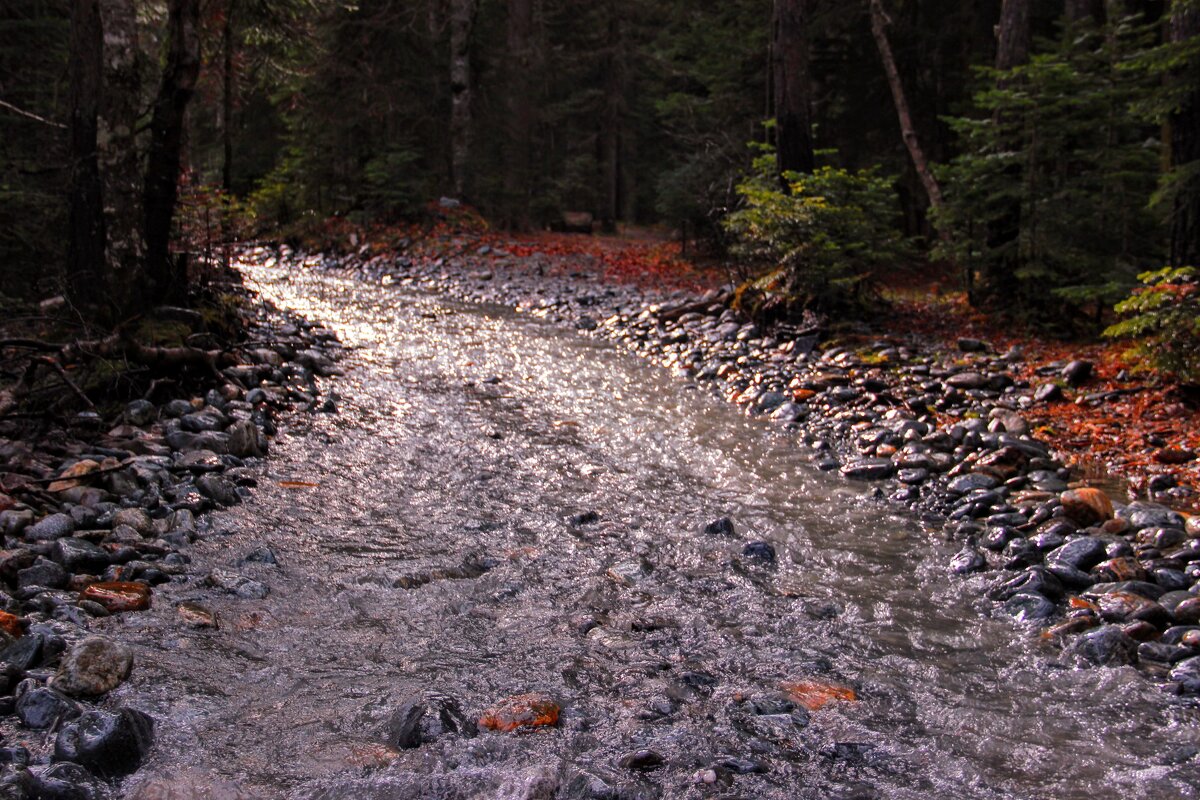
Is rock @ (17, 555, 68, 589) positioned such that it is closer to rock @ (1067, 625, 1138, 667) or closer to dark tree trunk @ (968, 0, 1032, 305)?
rock @ (1067, 625, 1138, 667)

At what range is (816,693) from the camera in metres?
3.68

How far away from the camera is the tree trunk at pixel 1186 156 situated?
786 centimetres

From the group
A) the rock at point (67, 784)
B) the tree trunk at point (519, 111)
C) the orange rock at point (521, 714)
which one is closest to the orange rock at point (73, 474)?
the rock at point (67, 784)

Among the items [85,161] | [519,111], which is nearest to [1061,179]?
[85,161]

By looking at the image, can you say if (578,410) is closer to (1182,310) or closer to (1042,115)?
(1182,310)

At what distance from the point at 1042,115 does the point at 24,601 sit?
31.6 ft

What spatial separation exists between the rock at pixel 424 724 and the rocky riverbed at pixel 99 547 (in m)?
0.86

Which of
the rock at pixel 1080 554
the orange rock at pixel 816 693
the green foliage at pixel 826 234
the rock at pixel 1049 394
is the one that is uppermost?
the green foliage at pixel 826 234

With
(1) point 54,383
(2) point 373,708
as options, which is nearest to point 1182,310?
(2) point 373,708

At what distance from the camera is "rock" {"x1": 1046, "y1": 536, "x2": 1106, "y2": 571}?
4.79 meters

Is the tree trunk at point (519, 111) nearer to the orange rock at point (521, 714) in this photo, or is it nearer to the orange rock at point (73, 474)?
the orange rock at point (73, 474)

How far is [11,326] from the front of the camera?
682 centimetres

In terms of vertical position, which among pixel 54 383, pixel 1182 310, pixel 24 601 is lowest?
pixel 24 601

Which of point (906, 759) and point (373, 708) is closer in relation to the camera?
point (906, 759)
